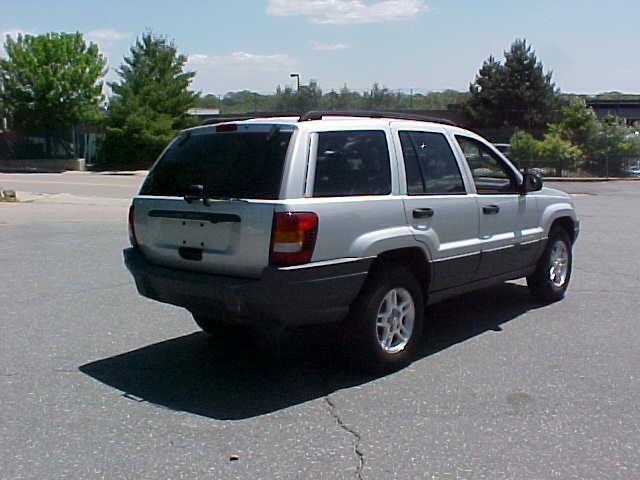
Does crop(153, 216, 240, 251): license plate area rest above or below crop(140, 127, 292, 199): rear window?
below

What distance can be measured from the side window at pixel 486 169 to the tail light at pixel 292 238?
2.37 m

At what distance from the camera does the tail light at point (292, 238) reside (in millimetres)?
5219

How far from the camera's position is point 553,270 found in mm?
8422

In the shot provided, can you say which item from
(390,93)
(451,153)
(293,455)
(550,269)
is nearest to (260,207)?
(293,455)

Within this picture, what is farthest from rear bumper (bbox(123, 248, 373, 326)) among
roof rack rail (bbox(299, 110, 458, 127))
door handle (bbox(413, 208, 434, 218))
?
roof rack rail (bbox(299, 110, 458, 127))

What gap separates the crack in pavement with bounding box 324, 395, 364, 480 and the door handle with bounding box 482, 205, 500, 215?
2.48 metres

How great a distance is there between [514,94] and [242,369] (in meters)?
50.0

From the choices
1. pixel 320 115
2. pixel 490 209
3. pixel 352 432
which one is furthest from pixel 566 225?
pixel 352 432

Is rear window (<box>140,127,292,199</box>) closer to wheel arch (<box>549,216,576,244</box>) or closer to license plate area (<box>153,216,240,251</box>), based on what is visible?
license plate area (<box>153,216,240,251</box>)

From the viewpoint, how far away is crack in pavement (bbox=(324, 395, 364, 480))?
434 centimetres

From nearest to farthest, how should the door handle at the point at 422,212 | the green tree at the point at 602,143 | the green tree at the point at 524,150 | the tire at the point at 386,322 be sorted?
1. the tire at the point at 386,322
2. the door handle at the point at 422,212
3. the green tree at the point at 602,143
4. the green tree at the point at 524,150

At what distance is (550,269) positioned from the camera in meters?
8.33

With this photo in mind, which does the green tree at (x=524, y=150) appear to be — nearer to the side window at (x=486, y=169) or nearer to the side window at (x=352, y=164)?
the side window at (x=486, y=169)

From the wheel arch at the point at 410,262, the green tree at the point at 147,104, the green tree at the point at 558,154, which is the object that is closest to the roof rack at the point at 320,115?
the wheel arch at the point at 410,262
